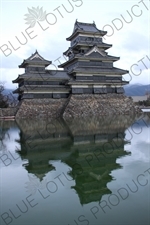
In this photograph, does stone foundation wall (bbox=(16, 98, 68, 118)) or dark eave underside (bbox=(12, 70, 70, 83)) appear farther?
dark eave underside (bbox=(12, 70, 70, 83))

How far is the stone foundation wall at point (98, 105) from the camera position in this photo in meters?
25.5

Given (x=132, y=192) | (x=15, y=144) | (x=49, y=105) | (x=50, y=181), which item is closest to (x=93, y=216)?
(x=132, y=192)

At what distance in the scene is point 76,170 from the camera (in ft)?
20.7

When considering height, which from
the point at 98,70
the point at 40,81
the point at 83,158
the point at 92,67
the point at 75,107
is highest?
the point at 92,67

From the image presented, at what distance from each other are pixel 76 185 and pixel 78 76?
75.1 feet

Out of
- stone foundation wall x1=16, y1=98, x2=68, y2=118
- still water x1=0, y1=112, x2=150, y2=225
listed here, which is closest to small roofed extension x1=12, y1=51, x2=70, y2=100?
stone foundation wall x1=16, y1=98, x2=68, y2=118

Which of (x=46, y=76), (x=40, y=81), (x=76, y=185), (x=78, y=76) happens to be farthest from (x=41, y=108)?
(x=76, y=185)

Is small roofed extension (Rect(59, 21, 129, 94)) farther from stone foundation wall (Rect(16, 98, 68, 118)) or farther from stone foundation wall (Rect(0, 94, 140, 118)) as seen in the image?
stone foundation wall (Rect(16, 98, 68, 118))

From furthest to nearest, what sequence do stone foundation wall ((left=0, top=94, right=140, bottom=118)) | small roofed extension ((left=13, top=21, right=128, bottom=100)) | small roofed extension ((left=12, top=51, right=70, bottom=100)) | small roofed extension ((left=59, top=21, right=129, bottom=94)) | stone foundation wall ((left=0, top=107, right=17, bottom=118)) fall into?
1. stone foundation wall ((left=0, top=107, right=17, bottom=118))
2. small roofed extension ((left=59, top=21, right=129, bottom=94))
3. small roofed extension ((left=13, top=21, right=128, bottom=100))
4. small roofed extension ((left=12, top=51, right=70, bottom=100))
5. stone foundation wall ((left=0, top=94, right=140, bottom=118))

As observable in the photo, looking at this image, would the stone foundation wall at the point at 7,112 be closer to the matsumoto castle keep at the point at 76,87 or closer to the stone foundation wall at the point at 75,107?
the stone foundation wall at the point at 75,107

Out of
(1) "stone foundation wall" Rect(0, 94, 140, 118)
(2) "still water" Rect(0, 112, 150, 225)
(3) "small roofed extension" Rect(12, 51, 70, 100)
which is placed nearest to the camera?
(2) "still water" Rect(0, 112, 150, 225)

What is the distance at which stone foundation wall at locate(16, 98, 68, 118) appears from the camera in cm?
2567

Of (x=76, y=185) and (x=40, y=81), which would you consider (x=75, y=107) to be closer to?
(x=40, y=81)

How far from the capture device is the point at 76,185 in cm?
520
